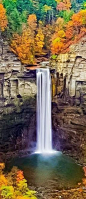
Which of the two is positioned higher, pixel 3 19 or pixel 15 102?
pixel 3 19

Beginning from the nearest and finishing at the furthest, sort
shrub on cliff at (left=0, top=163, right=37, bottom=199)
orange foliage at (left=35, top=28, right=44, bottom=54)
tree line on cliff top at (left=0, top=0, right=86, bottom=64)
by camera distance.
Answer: shrub on cliff at (left=0, top=163, right=37, bottom=199) → tree line on cliff top at (left=0, top=0, right=86, bottom=64) → orange foliage at (left=35, top=28, right=44, bottom=54)

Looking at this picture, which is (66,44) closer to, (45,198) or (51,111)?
(51,111)

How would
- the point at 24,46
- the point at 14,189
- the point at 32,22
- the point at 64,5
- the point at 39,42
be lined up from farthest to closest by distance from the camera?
the point at 64,5, the point at 32,22, the point at 39,42, the point at 24,46, the point at 14,189

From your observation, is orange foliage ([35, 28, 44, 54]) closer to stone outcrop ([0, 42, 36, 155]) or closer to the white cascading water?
the white cascading water

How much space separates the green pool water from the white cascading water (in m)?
2.05

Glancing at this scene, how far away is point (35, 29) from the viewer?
142 feet

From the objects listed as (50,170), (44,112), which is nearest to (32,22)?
(44,112)

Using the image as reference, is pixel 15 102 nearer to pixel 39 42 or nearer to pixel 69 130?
pixel 69 130

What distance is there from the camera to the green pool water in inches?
1220

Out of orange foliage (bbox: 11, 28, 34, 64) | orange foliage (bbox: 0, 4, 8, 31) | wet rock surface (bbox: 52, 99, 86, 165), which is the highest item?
orange foliage (bbox: 0, 4, 8, 31)

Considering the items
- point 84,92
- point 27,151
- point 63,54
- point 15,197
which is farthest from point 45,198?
point 63,54

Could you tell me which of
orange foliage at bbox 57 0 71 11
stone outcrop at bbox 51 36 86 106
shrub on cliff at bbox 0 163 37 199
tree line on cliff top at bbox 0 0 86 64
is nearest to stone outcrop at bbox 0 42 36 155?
tree line on cliff top at bbox 0 0 86 64

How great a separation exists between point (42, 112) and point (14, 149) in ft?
17.8

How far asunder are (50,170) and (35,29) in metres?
18.8
